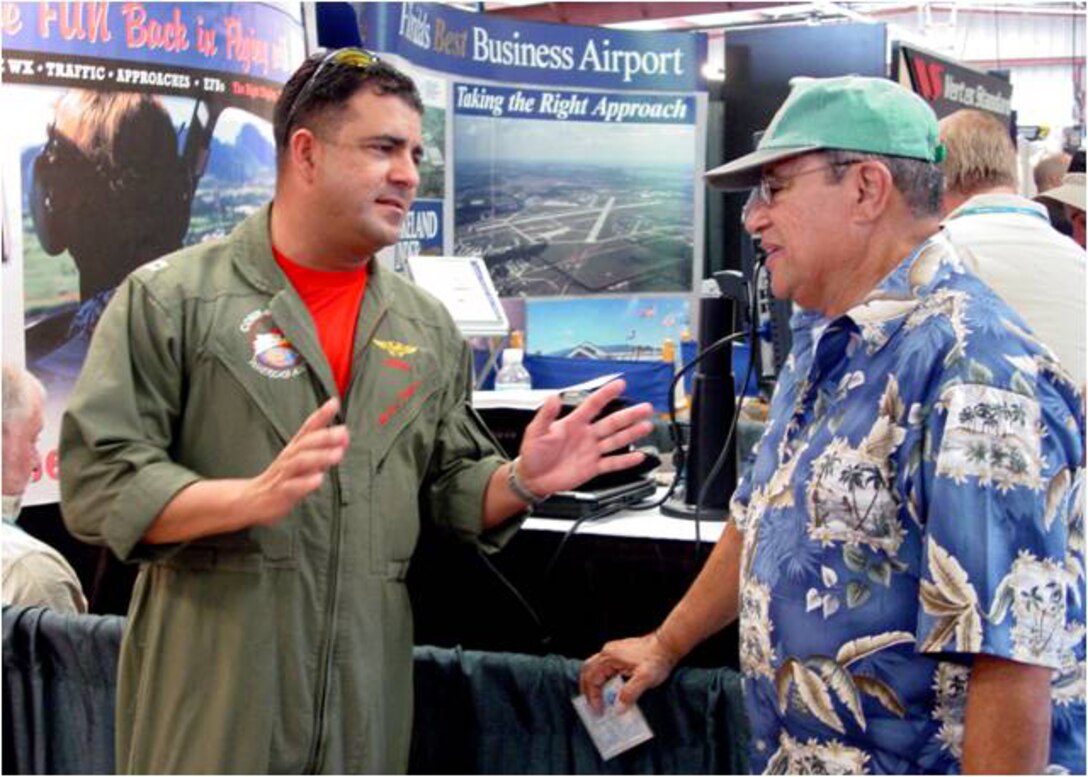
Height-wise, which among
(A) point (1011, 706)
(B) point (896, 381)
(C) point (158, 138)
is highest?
(C) point (158, 138)

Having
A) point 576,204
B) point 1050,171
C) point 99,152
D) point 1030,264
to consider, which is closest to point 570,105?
point 576,204

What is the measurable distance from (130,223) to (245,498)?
195cm

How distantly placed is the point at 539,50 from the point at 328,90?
3.83m

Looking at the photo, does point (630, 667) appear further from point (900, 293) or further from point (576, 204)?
point (576, 204)

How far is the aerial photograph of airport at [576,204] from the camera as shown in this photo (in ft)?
17.9

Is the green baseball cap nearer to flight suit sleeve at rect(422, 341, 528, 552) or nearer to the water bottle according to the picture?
flight suit sleeve at rect(422, 341, 528, 552)

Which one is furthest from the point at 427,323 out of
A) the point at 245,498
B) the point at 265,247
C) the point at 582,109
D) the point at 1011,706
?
the point at 582,109

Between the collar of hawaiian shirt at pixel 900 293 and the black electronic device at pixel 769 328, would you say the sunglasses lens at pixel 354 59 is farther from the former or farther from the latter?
the black electronic device at pixel 769 328

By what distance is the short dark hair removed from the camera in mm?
1870

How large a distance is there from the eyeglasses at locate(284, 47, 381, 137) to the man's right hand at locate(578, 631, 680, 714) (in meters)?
0.94

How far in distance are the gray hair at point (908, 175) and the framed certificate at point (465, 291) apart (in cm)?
184

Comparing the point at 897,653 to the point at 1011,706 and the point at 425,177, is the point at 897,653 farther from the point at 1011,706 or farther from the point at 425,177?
the point at 425,177

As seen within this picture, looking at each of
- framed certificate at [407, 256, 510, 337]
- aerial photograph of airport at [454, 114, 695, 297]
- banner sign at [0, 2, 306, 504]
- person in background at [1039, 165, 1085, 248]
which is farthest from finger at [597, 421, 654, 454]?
aerial photograph of airport at [454, 114, 695, 297]

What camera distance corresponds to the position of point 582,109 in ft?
18.8
